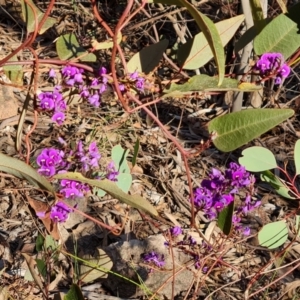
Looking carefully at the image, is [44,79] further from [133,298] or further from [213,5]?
[133,298]

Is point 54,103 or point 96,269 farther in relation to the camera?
point 96,269

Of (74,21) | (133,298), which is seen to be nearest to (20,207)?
(133,298)

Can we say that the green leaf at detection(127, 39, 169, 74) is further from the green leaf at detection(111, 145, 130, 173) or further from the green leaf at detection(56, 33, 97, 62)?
the green leaf at detection(111, 145, 130, 173)

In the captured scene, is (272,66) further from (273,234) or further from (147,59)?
(273,234)

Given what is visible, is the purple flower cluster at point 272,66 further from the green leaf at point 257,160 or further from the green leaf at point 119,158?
the green leaf at point 119,158

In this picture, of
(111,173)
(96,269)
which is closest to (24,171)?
(111,173)

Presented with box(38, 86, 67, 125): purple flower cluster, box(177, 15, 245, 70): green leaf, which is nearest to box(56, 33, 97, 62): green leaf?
box(38, 86, 67, 125): purple flower cluster
